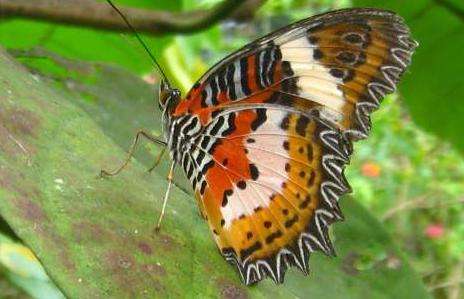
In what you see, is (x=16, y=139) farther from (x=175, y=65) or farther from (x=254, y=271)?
(x=175, y=65)

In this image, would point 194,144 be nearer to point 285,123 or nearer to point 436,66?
point 285,123

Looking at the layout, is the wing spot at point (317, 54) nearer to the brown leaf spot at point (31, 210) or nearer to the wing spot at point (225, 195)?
the wing spot at point (225, 195)

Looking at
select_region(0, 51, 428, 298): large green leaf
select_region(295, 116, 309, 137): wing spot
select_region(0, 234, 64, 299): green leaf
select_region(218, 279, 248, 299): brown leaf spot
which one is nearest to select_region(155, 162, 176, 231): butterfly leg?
select_region(0, 51, 428, 298): large green leaf

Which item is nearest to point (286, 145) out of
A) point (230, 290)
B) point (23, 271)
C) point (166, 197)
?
point (166, 197)

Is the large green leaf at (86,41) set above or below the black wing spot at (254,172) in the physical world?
below

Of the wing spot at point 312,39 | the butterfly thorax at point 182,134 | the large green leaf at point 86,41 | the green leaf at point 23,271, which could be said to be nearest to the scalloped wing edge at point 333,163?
the wing spot at point 312,39
